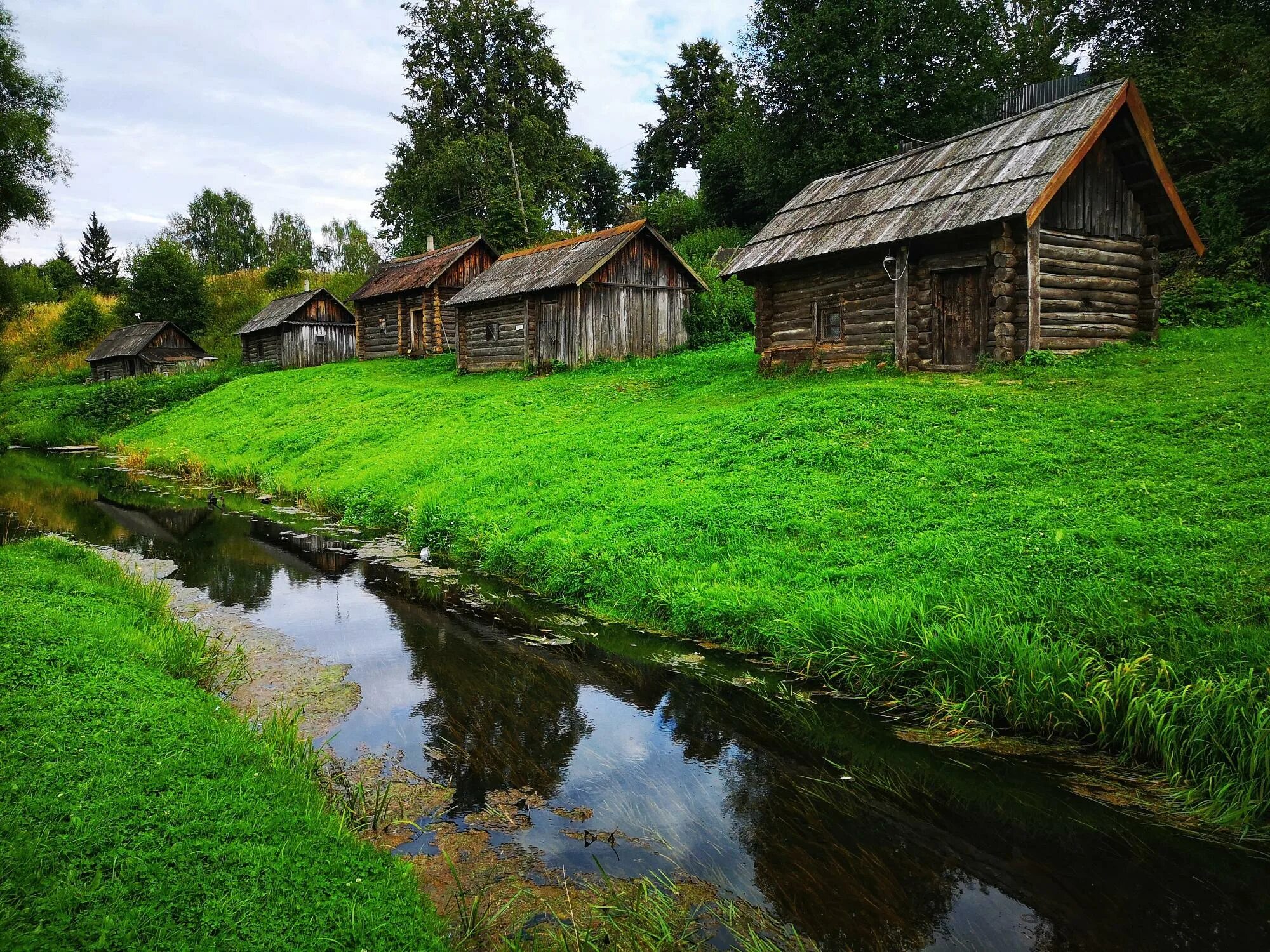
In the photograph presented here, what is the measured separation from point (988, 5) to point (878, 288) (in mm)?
22814

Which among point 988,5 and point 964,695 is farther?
point 988,5

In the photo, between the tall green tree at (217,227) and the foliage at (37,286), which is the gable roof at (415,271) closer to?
A: the foliage at (37,286)

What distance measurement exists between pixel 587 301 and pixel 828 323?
9.31 meters

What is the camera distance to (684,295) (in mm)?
26828

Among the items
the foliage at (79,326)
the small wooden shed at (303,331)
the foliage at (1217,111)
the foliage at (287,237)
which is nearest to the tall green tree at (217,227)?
the foliage at (287,237)

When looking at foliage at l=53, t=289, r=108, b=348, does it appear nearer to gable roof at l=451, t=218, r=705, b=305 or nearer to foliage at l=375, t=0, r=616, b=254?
foliage at l=375, t=0, r=616, b=254

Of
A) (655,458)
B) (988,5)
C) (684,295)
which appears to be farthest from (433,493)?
(988,5)

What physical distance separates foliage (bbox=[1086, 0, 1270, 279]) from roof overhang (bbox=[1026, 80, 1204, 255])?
5207 millimetres

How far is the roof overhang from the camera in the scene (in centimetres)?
1305

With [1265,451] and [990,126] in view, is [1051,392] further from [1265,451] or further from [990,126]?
[990,126]

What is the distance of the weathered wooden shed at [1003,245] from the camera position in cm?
1377

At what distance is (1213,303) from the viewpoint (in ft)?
56.0

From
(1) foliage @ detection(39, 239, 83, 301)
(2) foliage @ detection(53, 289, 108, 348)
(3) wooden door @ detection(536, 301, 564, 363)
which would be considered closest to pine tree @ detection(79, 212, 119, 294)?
(1) foliage @ detection(39, 239, 83, 301)

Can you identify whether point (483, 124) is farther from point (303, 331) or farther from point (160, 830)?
point (160, 830)
